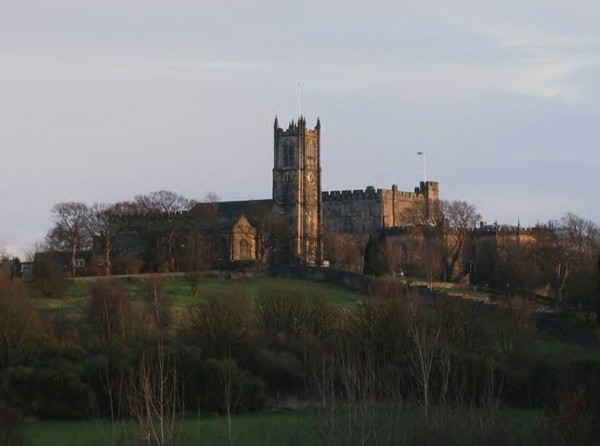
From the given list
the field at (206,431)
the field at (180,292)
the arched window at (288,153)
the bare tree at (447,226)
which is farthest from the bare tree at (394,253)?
the field at (206,431)

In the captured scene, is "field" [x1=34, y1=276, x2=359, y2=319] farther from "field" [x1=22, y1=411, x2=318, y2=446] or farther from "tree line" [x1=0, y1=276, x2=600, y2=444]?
"field" [x1=22, y1=411, x2=318, y2=446]

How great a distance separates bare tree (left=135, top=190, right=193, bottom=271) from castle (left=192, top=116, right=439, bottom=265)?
487 cm

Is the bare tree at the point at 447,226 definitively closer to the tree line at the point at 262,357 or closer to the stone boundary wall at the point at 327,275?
the stone boundary wall at the point at 327,275

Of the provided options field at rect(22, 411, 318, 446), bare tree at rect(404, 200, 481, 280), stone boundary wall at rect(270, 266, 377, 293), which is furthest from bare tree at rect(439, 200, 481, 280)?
field at rect(22, 411, 318, 446)

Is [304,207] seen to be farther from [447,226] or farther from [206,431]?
Result: [206,431]

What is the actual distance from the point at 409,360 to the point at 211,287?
41063 mm

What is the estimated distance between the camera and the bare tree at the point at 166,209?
104 meters

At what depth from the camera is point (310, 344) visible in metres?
47.0

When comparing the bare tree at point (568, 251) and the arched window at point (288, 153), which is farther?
the arched window at point (288, 153)

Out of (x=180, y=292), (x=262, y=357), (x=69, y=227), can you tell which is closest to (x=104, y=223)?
(x=69, y=227)

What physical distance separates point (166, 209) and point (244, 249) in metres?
8.85

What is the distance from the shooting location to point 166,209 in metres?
108

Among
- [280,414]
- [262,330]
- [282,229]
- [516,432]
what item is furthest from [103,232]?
[516,432]

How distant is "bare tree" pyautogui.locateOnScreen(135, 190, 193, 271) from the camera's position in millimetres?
104125
